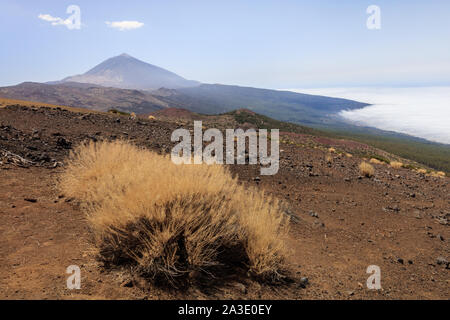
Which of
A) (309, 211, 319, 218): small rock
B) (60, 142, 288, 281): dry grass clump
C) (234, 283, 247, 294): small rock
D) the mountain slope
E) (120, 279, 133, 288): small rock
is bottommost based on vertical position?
(309, 211, 319, 218): small rock

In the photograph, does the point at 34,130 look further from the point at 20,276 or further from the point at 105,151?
the point at 20,276

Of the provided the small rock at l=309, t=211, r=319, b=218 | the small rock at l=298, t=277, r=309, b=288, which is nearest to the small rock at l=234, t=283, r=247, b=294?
the small rock at l=298, t=277, r=309, b=288

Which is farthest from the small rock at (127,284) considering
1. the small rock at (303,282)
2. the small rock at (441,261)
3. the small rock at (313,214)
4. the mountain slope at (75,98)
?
the mountain slope at (75,98)

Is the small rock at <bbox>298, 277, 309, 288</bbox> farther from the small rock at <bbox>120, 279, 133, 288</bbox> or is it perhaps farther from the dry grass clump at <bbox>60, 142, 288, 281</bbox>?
the small rock at <bbox>120, 279, 133, 288</bbox>

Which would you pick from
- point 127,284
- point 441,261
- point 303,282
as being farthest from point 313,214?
point 127,284

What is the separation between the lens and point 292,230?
16.9ft

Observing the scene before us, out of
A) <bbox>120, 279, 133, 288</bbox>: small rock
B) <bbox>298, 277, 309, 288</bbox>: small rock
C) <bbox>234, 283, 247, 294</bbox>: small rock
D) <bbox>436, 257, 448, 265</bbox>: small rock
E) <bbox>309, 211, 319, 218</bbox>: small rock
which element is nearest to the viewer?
<bbox>120, 279, 133, 288</bbox>: small rock

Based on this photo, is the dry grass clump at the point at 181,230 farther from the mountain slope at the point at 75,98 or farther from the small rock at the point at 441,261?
the mountain slope at the point at 75,98

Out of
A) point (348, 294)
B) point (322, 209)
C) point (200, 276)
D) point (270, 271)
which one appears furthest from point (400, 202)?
point (200, 276)

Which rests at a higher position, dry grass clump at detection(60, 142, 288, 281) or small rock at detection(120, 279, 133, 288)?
dry grass clump at detection(60, 142, 288, 281)

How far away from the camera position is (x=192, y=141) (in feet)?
37.3

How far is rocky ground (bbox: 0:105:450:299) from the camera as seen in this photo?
2.87 metres

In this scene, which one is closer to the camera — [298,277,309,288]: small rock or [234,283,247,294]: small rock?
[234,283,247,294]: small rock

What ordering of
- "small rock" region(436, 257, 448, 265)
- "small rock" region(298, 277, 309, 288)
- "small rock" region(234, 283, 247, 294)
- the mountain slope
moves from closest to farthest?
"small rock" region(234, 283, 247, 294) → "small rock" region(298, 277, 309, 288) → "small rock" region(436, 257, 448, 265) → the mountain slope
